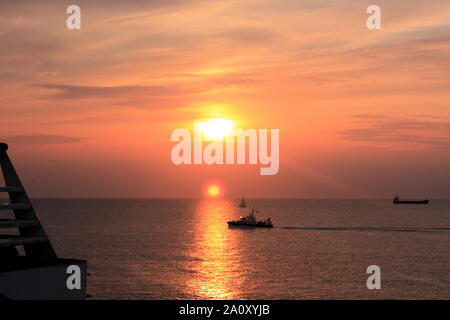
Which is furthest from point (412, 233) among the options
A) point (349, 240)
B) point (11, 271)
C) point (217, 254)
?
point (11, 271)

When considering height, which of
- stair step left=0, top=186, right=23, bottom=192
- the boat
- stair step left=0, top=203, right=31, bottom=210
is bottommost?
the boat

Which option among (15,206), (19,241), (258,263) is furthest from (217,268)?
(15,206)

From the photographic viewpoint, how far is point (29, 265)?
10.5 m

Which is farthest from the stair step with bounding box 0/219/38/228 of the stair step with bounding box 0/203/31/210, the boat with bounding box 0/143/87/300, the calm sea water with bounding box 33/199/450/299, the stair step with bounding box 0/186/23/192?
the calm sea water with bounding box 33/199/450/299

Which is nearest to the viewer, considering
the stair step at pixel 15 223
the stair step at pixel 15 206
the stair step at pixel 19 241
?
the stair step at pixel 15 206

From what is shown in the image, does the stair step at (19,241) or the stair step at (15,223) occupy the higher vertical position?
the stair step at (15,223)

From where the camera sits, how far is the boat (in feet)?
32.3

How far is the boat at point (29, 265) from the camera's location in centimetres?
984

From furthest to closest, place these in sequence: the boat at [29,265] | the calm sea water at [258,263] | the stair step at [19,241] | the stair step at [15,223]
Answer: the calm sea water at [258,263] < the stair step at [19,241] < the stair step at [15,223] < the boat at [29,265]

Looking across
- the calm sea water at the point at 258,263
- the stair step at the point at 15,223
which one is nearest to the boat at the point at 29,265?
the stair step at the point at 15,223

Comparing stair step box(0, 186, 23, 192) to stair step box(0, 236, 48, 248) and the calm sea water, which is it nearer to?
stair step box(0, 236, 48, 248)

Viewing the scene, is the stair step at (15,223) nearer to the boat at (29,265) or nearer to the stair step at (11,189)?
the boat at (29,265)
